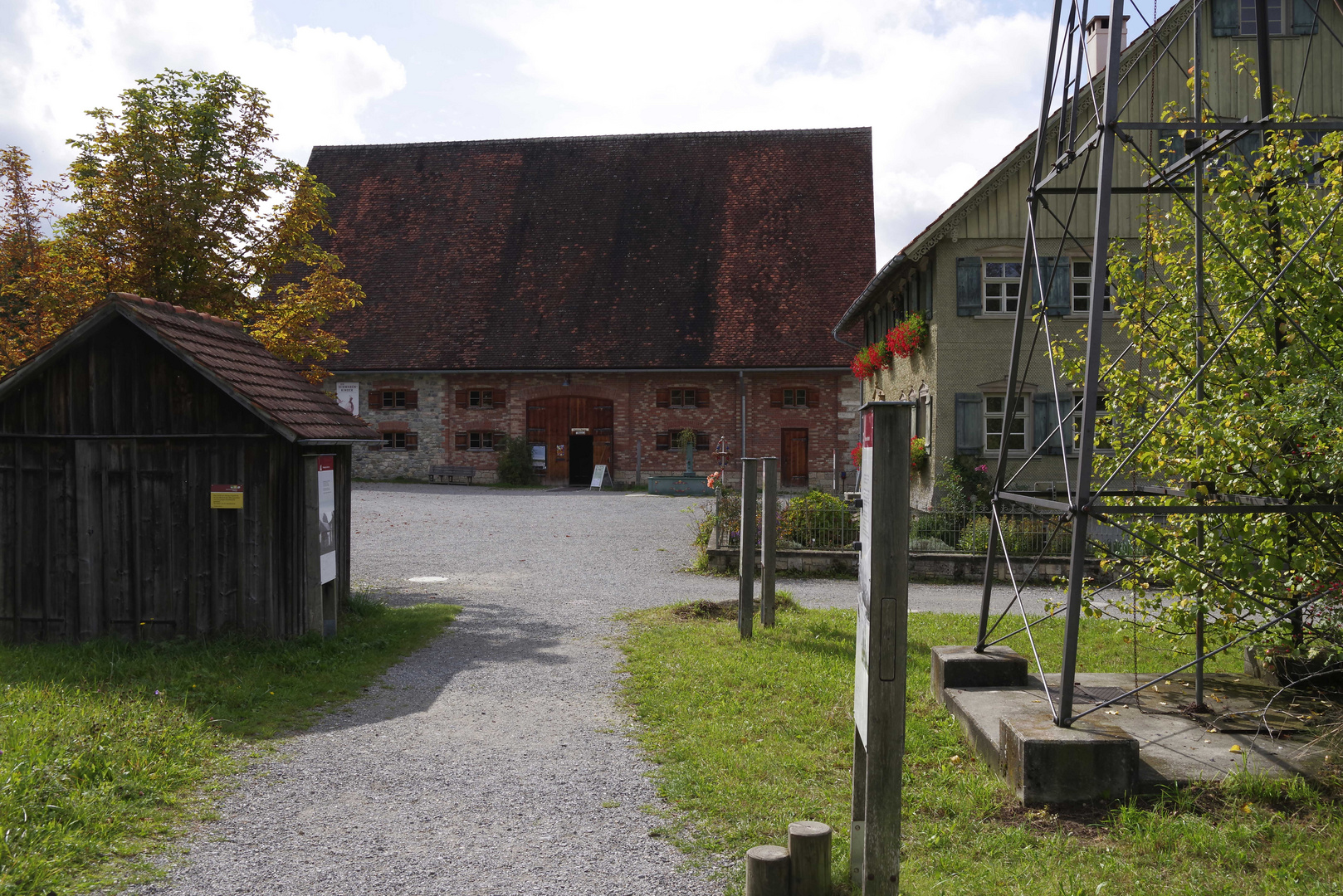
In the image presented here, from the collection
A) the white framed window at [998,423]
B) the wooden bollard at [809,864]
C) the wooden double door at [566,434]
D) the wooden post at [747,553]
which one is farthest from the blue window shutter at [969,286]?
the wooden bollard at [809,864]

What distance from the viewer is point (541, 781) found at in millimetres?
5609

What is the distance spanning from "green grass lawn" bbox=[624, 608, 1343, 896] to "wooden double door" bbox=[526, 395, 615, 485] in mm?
24499

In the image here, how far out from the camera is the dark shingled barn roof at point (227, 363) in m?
8.58

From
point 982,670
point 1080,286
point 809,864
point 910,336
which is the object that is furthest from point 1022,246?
point 809,864

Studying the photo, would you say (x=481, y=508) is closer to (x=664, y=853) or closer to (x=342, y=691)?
(x=342, y=691)

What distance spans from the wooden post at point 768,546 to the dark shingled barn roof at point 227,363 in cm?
404

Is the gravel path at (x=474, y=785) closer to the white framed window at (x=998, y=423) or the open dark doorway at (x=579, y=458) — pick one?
the white framed window at (x=998, y=423)

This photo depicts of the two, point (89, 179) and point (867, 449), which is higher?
point (89, 179)

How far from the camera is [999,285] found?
64.9 feet

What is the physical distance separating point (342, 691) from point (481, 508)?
633 inches

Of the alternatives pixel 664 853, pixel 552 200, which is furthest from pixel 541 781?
pixel 552 200

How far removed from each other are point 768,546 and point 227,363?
17.0 ft

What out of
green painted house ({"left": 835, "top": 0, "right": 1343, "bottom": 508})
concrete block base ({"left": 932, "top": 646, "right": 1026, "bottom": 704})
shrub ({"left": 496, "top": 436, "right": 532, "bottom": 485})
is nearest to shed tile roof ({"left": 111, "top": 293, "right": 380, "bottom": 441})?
concrete block base ({"left": 932, "top": 646, "right": 1026, "bottom": 704})

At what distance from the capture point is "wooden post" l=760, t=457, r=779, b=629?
31.9 ft
